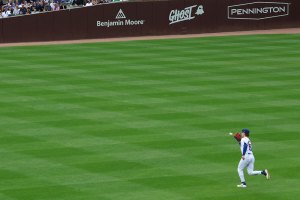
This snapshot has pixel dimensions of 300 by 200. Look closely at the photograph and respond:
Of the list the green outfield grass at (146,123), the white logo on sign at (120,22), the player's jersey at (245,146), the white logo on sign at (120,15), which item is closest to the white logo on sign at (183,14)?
the white logo on sign at (120,22)

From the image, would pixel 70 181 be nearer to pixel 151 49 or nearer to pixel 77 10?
pixel 151 49

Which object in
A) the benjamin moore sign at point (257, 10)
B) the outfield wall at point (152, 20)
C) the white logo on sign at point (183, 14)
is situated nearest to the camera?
the outfield wall at point (152, 20)

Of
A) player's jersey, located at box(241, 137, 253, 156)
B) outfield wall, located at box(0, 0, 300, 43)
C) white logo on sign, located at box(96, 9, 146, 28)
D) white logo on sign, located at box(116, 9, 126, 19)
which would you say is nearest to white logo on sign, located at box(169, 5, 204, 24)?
outfield wall, located at box(0, 0, 300, 43)

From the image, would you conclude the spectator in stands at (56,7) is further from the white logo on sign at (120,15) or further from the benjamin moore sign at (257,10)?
the benjamin moore sign at (257,10)

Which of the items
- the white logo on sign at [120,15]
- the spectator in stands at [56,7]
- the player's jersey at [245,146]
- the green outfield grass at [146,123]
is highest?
the spectator in stands at [56,7]

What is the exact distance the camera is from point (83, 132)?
26000 mm

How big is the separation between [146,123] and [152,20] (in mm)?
27783

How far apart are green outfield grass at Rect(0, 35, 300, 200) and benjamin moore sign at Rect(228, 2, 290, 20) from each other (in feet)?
33.6

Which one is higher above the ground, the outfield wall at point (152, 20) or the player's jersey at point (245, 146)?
the outfield wall at point (152, 20)

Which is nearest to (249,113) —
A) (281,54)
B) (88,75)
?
(88,75)

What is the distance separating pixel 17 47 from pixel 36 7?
516 cm

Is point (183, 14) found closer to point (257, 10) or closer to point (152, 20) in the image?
point (152, 20)

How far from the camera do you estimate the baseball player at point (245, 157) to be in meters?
19.6

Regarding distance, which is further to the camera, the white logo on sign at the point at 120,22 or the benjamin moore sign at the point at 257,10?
the benjamin moore sign at the point at 257,10
